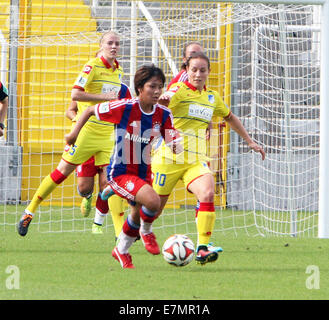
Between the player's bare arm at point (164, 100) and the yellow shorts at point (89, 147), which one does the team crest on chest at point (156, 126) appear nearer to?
the player's bare arm at point (164, 100)

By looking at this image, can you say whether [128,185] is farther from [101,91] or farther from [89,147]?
[101,91]

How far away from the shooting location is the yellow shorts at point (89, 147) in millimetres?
8172

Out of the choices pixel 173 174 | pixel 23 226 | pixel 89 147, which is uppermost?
pixel 89 147

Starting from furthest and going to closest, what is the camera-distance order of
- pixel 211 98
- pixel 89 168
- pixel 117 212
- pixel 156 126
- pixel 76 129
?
pixel 89 168
pixel 117 212
pixel 211 98
pixel 156 126
pixel 76 129

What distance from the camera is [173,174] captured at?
6.86 meters

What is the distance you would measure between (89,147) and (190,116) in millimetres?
1637

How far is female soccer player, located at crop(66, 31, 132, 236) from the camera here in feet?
25.6

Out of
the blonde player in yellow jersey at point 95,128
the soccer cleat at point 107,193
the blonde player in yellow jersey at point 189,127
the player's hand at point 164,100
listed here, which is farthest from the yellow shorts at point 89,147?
the player's hand at point 164,100

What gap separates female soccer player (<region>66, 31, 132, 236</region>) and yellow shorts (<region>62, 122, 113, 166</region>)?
46mm

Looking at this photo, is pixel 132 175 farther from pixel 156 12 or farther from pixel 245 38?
pixel 156 12

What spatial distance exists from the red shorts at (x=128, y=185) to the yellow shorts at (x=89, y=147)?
2.08 metres

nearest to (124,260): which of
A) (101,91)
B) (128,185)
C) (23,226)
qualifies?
(128,185)

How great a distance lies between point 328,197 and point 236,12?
2.84m
